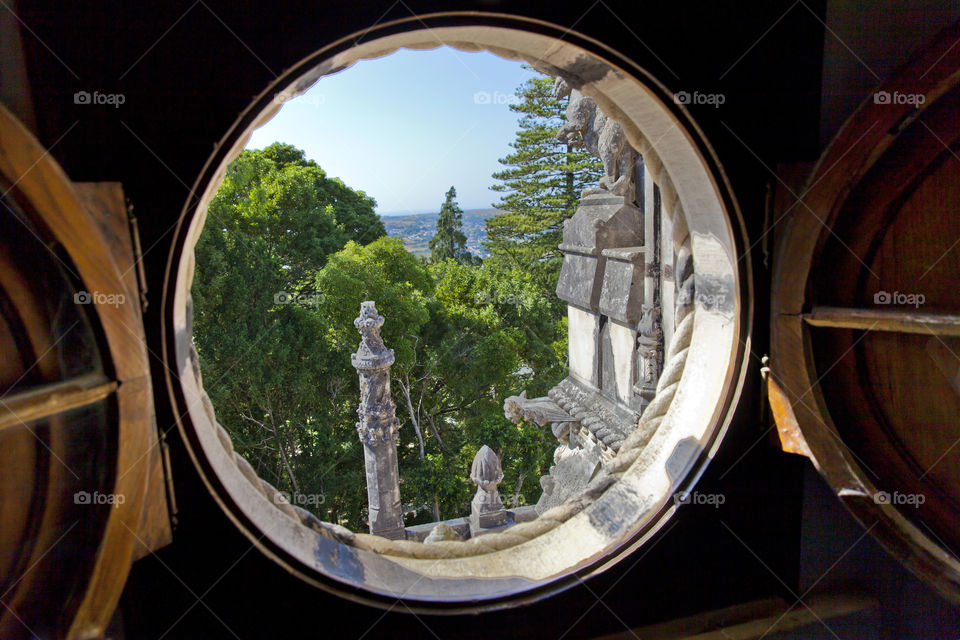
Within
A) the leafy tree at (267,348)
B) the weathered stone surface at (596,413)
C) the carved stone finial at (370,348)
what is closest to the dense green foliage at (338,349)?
the leafy tree at (267,348)

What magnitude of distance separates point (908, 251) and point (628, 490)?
0.90 m

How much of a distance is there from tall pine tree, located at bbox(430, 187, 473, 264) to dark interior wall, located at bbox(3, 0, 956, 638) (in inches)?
648

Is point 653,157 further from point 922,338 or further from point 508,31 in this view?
point 922,338

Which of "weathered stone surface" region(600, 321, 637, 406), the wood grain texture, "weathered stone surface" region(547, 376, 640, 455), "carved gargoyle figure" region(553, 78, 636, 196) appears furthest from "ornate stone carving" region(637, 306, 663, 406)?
the wood grain texture

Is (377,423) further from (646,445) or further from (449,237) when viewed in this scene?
(449,237)

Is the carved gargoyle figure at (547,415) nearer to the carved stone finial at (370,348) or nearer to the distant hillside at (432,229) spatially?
the carved stone finial at (370,348)

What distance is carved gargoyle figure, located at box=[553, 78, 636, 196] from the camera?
3646 millimetres

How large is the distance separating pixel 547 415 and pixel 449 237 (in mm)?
13816

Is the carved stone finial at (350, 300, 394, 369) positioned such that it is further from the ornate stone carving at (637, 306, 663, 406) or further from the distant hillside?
the distant hillside

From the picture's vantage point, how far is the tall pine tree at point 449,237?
17875 mm

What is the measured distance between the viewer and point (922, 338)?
1.30 meters

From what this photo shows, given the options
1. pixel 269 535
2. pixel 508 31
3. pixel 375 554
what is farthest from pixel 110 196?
pixel 375 554

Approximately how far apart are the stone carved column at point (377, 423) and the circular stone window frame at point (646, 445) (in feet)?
14.0

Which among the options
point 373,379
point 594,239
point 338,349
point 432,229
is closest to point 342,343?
point 338,349
